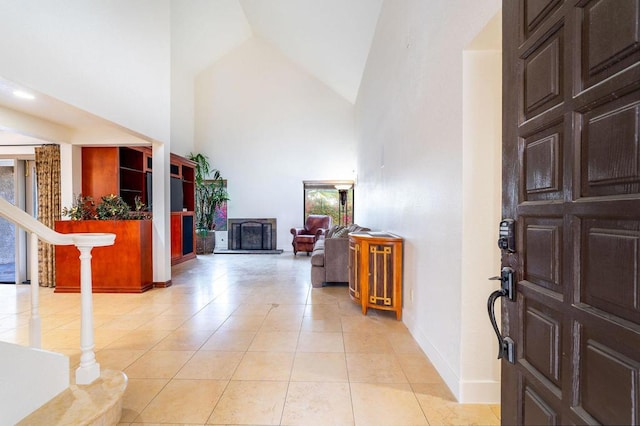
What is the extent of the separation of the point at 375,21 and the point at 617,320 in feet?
17.5

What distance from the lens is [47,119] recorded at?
434cm

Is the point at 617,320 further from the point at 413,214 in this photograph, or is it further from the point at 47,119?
the point at 47,119

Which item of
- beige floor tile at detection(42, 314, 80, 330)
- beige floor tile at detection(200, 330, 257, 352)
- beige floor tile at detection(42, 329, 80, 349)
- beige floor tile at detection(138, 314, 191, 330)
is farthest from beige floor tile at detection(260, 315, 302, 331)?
beige floor tile at detection(42, 314, 80, 330)

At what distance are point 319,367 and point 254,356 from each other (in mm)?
561

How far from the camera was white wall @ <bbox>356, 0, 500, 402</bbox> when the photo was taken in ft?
6.46

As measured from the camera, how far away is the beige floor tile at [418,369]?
87.0 inches

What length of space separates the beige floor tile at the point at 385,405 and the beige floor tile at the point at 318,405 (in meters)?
0.06

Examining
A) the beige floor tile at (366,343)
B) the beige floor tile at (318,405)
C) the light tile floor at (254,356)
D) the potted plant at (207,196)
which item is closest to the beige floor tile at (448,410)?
the light tile floor at (254,356)

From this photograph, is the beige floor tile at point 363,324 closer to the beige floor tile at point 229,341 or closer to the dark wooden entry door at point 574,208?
the beige floor tile at point 229,341

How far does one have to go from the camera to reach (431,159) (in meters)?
2.45

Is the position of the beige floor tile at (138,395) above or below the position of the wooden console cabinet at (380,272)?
below

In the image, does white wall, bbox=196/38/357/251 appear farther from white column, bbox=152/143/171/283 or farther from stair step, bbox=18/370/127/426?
stair step, bbox=18/370/127/426

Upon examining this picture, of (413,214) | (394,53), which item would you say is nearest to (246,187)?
(394,53)

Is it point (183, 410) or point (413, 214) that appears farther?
point (413, 214)
